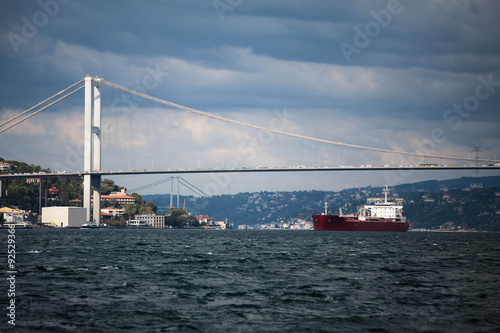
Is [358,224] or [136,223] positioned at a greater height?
[358,224]

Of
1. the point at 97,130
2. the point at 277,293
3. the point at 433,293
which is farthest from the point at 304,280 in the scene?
the point at 97,130

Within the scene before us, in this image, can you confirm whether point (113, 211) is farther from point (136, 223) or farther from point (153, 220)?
point (153, 220)

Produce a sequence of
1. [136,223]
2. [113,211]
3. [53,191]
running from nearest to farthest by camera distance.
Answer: [53,191] < [136,223] < [113,211]

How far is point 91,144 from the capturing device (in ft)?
357

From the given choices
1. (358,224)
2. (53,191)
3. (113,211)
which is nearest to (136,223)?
(113,211)

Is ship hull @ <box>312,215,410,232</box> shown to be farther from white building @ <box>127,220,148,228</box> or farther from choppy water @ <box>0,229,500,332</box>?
choppy water @ <box>0,229,500,332</box>

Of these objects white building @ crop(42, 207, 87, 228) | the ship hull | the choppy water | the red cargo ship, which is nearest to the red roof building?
white building @ crop(42, 207, 87, 228)

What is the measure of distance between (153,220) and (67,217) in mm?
73051

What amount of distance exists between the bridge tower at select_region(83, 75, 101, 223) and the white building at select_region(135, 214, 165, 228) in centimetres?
7332

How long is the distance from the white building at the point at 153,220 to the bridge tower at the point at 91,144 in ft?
241

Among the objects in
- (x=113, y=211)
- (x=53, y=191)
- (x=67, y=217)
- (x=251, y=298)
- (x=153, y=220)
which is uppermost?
(x=53, y=191)

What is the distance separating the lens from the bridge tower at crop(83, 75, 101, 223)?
10762 cm

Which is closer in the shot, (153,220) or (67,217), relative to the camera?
(67,217)

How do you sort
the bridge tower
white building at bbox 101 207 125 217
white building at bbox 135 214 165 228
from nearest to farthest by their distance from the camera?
the bridge tower
white building at bbox 101 207 125 217
white building at bbox 135 214 165 228
